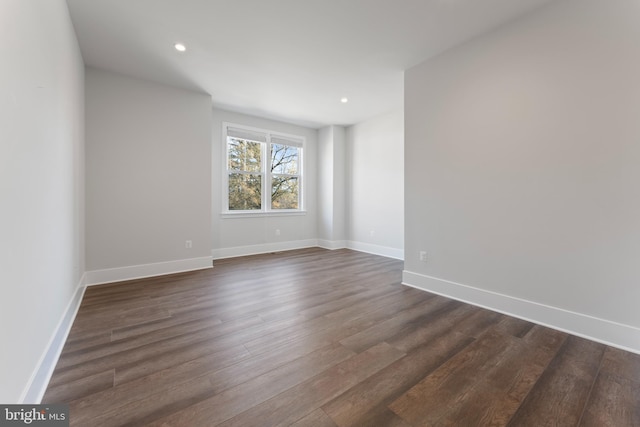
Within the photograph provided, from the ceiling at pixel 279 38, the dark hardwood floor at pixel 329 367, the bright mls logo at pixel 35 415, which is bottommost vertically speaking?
the dark hardwood floor at pixel 329 367

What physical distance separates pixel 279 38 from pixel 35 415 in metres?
3.23

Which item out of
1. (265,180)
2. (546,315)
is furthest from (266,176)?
(546,315)

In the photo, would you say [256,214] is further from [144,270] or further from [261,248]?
[144,270]

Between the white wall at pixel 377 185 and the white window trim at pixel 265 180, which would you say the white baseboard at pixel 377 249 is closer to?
the white wall at pixel 377 185

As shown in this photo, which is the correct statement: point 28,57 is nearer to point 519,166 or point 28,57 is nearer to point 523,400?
point 523,400

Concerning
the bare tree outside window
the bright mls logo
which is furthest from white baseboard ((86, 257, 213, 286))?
the bright mls logo

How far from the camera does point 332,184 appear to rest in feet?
19.2

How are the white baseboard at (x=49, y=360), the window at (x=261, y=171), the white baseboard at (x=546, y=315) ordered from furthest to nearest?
1. the window at (x=261, y=171)
2. the white baseboard at (x=546, y=315)
3. the white baseboard at (x=49, y=360)

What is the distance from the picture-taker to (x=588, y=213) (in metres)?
2.05

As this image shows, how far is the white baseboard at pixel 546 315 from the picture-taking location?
1.91 metres

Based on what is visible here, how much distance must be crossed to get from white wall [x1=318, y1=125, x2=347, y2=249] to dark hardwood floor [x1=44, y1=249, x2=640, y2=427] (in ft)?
10.3

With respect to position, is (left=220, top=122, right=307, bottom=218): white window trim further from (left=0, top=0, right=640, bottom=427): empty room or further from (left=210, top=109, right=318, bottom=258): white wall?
(left=0, top=0, right=640, bottom=427): empty room

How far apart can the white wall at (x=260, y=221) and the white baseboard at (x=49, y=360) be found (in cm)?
236

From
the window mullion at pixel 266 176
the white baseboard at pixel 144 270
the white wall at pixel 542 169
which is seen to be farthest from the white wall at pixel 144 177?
the white wall at pixel 542 169
